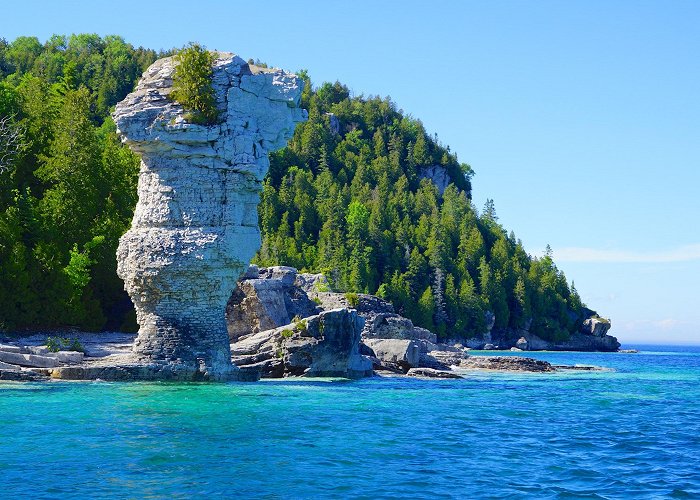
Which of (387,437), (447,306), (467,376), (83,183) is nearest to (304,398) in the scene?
(387,437)

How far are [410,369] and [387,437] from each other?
21.5 m

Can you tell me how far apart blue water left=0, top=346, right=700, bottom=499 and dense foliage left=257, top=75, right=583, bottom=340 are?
66129 mm

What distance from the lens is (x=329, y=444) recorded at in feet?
70.9

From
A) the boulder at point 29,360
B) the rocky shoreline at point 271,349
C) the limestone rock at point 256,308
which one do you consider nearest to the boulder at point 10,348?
the rocky shoreline at point 271,349

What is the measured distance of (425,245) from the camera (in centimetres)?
12150

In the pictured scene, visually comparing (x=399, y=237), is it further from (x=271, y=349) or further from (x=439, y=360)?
(x=271, y=349)

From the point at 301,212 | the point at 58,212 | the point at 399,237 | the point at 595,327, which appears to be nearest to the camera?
the point at 58,212

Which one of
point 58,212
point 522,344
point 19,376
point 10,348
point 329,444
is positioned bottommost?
point 329,444

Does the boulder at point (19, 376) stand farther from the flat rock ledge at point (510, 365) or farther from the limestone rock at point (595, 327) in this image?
the limestone rock at point (595, 327)

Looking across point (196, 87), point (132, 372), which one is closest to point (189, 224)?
point (196, 87)

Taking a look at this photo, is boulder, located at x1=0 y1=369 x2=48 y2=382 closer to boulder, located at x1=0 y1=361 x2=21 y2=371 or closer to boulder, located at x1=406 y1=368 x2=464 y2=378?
boulder, located at x1=0 y1=361 x2=21 y2=371

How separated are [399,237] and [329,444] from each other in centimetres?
9797

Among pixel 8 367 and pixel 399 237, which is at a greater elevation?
pixel 399 237

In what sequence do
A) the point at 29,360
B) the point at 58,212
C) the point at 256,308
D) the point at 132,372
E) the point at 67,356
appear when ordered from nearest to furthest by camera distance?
the point at 132,372 < the point at 29,360 < the point at 67,356 < the point at 256,308 < the point at 58,212
